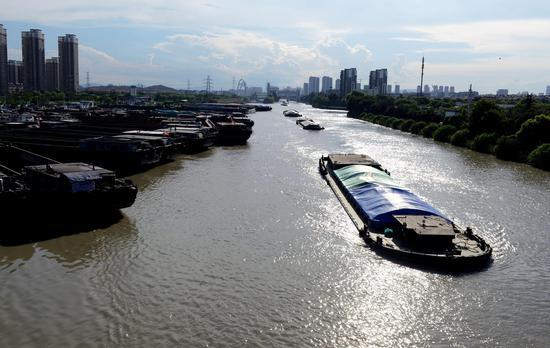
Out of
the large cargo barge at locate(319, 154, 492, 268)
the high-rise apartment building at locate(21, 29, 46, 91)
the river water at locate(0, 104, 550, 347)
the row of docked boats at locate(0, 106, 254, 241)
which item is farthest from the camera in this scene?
the high-rise apartment building at locate(21, 29, 46, 91)

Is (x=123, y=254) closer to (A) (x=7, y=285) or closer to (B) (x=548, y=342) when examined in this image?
(A) (x=7, y=285)

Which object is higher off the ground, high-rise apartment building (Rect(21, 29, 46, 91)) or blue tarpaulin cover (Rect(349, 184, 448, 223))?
high-rise apartment building (Rect(21, 29, 46, 91))

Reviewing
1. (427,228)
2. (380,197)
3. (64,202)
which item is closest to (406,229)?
(427,228)

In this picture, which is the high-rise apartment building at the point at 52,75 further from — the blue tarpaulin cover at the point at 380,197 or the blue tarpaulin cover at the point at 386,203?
the blue tarpaulin cover at the point at 386,203

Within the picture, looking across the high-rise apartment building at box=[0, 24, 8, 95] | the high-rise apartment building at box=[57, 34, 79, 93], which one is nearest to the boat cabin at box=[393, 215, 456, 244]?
the high-rise apartment building at box=[0, 24, 8, 95]

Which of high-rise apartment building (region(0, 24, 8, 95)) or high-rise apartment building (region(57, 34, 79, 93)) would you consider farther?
high-rise apartment building (region(57, 34, 79, 93))

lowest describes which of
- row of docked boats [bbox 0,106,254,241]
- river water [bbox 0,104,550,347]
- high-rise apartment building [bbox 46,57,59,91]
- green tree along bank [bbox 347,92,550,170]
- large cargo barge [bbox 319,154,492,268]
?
river water [bbox 0,104,550,347]

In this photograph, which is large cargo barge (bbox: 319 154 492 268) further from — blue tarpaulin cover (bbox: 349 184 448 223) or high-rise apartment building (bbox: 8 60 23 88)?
high-rise apartment building (bbox: 8 60 23 88)
